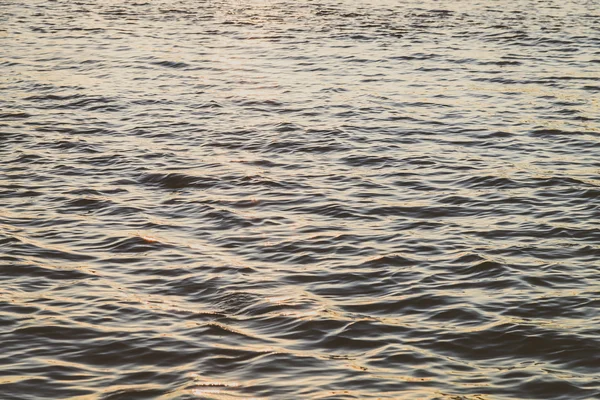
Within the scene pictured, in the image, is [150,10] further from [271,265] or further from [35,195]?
[271,265]

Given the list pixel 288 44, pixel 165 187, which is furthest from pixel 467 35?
pixel 165 187

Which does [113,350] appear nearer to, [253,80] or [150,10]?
[253,80]

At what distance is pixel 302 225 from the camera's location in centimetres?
1437

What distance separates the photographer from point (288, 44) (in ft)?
104

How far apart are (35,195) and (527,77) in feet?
47.9

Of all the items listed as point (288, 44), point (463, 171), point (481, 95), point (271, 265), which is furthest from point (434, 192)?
point (288, 44)

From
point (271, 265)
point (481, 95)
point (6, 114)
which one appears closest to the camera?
point (271, 265)

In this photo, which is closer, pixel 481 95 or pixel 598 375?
pixel 598 375

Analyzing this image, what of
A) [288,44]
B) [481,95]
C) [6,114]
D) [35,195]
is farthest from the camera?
[288,44]

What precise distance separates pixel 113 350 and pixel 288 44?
75.1 ft

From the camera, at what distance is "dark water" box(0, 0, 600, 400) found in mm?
9812

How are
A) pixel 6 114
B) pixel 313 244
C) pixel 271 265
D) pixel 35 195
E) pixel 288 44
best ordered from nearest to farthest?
pixel 271 265 < pixel 313 244 < pixel 35 195 < pixel 6 114 < pixel 288 44

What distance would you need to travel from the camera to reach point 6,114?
2162 centimetres

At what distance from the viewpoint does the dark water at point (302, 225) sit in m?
9.81
